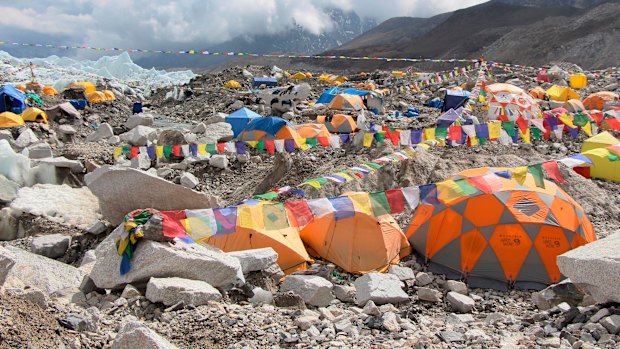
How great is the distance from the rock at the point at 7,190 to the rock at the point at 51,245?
2.09 meters

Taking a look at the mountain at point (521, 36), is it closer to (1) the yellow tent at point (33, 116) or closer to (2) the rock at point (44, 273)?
(1) the yellow tent at point (33, 116)

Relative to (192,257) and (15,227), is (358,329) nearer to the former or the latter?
(192,257)

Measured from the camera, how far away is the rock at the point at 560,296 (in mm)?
5180

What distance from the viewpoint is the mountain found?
5147 centimetres

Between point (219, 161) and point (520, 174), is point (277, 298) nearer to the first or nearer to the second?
point (520, 174)

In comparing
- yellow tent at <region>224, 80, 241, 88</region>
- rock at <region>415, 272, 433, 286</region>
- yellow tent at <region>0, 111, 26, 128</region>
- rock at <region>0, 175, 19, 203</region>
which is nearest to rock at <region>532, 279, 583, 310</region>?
rock at <region>415, 272, 433, 286</region>

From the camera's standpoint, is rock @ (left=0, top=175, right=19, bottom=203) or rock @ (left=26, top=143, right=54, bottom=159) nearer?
rock @ (left=0, top=175, right=19, bottom=203)

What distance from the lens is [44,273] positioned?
589cm

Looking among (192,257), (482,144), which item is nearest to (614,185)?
(482,144)

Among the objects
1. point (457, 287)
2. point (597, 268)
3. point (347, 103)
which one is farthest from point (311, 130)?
point (597, 268)

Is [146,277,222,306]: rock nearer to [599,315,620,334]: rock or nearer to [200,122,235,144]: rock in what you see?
[599,315,620,334]: rock

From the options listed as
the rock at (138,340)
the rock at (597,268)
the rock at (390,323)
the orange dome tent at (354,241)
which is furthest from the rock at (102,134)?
Answer: the rock at (597,268)

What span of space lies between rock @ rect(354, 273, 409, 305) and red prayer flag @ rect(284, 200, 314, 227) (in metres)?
2.10

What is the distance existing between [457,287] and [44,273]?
220 inches
